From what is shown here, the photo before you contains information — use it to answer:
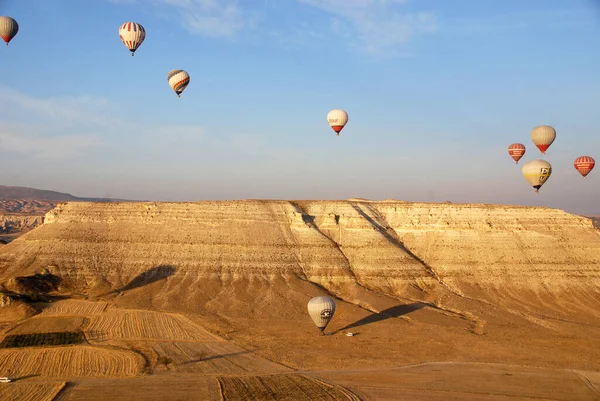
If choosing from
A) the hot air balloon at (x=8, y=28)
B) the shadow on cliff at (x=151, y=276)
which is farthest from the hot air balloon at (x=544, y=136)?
the hot air balloon at (x=8, y=28)

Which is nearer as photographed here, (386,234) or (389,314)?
(389,314)

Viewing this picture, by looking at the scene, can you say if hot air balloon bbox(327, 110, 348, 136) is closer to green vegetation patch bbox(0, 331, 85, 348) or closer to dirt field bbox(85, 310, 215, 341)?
dirt field bbox(85, 310, 215, 341)

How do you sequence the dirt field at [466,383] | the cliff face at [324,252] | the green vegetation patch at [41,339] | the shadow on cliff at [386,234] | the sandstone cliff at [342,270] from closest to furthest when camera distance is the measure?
the dirt field at [466,383] < the green vegetation patch at [41,339] < the sandstone cliff at [342,270] < the cliff face at [324,252] < the shadow on cliff at [386,234]

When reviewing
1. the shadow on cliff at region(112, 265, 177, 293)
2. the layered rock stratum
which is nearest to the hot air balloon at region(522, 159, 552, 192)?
the layered rock stratum

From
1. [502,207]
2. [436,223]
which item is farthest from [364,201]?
[502,207]

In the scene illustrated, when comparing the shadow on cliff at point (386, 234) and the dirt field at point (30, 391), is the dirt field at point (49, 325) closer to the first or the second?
the dirt field at point (30, 391)

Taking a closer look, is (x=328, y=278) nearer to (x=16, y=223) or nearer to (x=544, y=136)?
(x=544, y=136)

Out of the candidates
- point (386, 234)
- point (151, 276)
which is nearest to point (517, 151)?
point (386, 234)

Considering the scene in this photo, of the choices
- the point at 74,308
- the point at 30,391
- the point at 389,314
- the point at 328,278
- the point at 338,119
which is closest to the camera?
the point at 30,391

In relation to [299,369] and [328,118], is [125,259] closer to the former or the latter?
[328,118]
